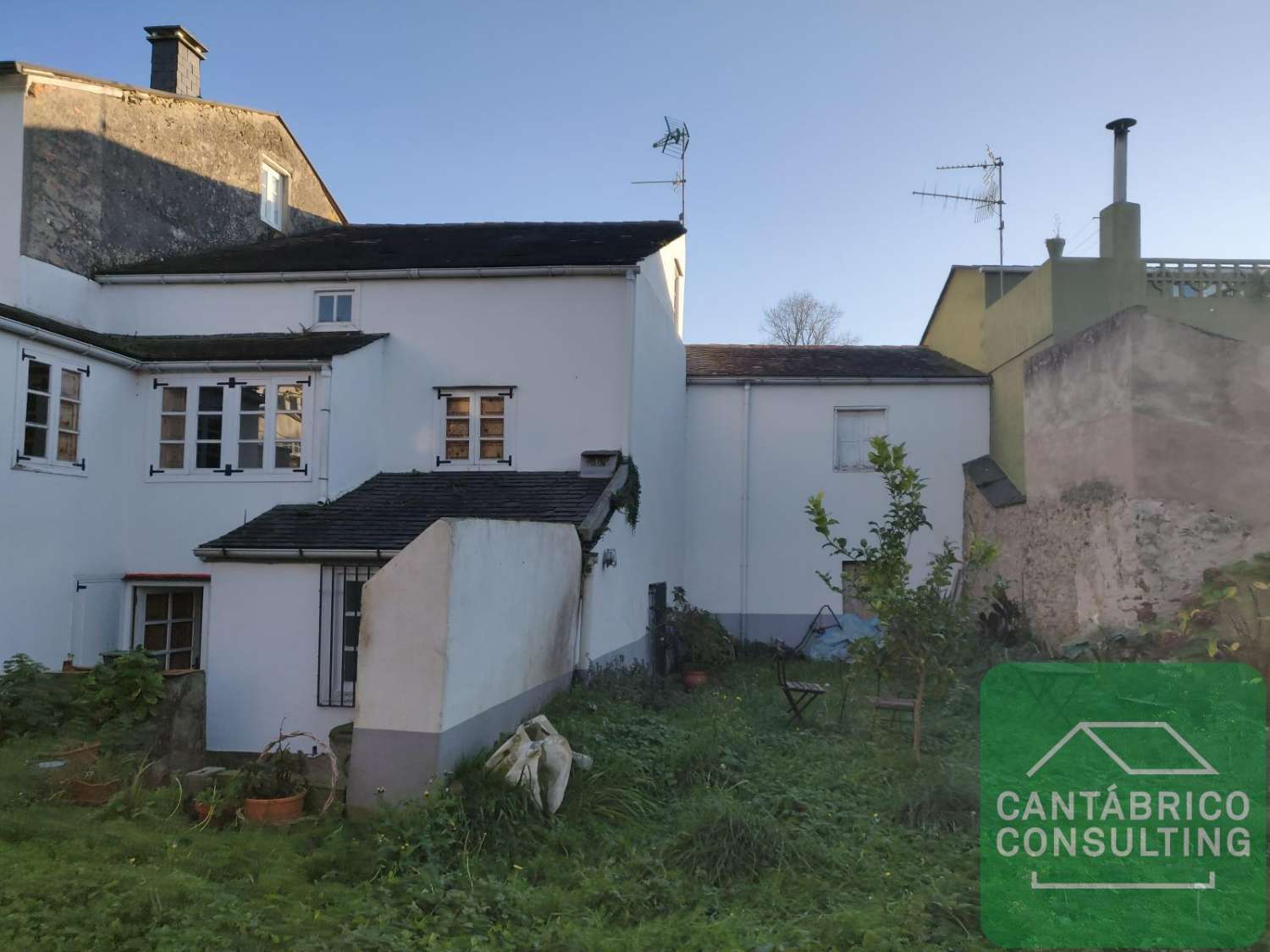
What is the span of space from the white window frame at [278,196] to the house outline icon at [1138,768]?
1544cm

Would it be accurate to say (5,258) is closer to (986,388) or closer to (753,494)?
(753,494)

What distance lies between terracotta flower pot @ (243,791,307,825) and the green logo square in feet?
16.2

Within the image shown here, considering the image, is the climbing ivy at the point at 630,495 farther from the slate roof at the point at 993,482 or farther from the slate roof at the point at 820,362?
the slate roof at the point at 993,482

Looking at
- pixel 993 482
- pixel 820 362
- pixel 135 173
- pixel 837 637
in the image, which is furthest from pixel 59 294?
pixel 993 482

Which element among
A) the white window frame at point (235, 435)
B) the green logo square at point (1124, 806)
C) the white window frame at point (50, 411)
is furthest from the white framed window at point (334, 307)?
the green logo square at point (1124, 806)

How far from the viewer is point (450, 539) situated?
687 cm

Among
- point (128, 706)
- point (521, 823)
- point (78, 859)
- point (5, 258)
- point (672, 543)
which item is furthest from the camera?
point (672, 543)

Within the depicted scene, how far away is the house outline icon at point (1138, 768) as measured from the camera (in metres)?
7.93

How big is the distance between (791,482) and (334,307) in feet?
29.6

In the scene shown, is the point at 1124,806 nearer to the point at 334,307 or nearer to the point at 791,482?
the point at 791,482

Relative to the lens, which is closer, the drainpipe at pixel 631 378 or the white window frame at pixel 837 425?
the drainpipe at pixel 631 378

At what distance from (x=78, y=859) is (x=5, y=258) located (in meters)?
9.39

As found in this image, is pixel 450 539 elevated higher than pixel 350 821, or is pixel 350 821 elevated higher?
pixel 450 539

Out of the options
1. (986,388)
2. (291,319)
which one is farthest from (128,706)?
(986,388)
